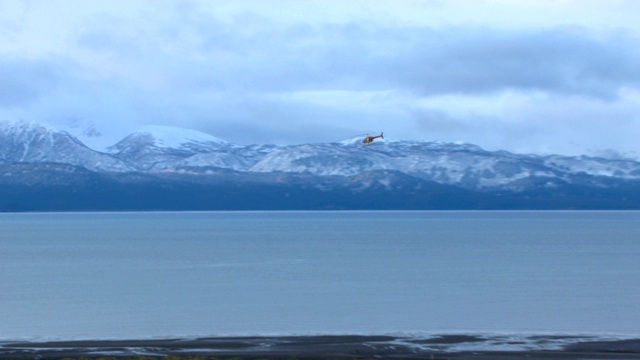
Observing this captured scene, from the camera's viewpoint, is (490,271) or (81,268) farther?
(81,268)

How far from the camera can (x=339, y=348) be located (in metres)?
40.8

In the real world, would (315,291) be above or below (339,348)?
above

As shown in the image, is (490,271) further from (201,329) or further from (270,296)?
(201,329)

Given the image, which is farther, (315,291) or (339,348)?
(315,291)

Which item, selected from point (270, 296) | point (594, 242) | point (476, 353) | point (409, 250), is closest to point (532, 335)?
point (476, 353)

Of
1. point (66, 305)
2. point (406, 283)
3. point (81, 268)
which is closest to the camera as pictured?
point (66, 305)

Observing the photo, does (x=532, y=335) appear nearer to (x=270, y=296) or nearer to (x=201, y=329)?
(x=201, y=329)

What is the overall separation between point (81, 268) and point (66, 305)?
3047cm

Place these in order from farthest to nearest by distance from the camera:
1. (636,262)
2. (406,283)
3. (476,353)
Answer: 1. (636,262)
2. (406,283)
3. (476,353)

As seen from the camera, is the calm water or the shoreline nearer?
the shoreline

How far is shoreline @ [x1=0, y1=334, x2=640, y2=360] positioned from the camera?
126 ft

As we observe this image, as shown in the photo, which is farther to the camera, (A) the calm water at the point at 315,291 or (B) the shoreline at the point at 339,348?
(A) the calm water at the point at 315,291

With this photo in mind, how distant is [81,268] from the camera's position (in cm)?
8931

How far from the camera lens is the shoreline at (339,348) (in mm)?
38406
